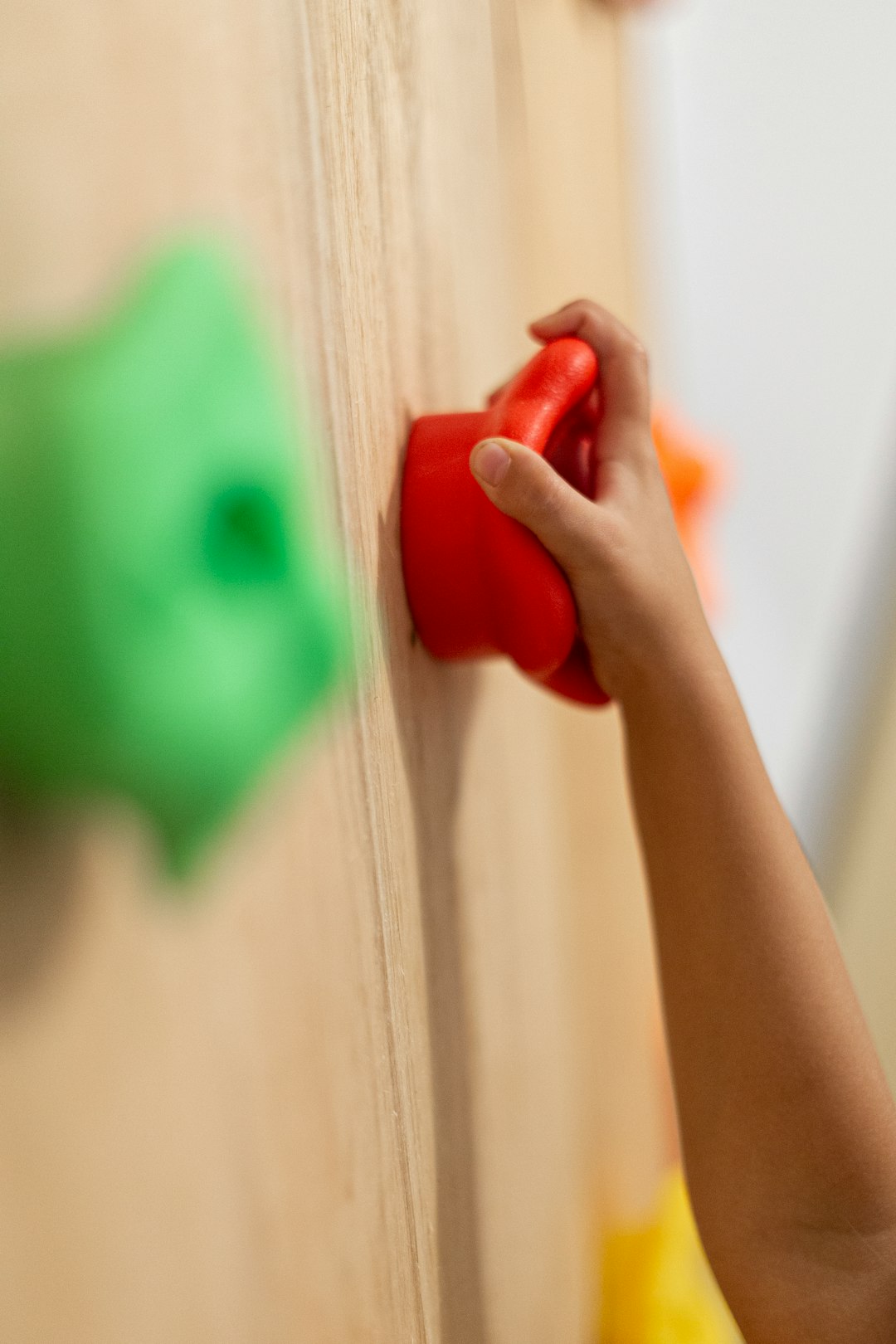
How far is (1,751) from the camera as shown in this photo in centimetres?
14

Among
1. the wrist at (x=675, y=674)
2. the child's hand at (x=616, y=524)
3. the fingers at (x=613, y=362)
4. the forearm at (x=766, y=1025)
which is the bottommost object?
the forearm at (x=766, y=1025)

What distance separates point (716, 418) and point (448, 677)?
0.60m

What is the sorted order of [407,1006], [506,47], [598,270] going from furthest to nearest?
[598,270]
[506,47]
[407,1006]

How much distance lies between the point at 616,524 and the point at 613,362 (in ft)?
0.19

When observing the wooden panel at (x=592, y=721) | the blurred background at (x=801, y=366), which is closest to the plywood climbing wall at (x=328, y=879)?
the wooden panel at (x=592, y=721)

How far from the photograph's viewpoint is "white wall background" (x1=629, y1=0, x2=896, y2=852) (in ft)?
2.63

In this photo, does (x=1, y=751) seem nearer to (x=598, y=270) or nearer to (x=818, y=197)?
(x=598, y=270)

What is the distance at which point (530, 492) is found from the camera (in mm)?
266

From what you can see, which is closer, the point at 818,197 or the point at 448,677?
the point at 448,677

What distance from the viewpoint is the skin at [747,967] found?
31 centimetres

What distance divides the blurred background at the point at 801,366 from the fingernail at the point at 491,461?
1.73 ft

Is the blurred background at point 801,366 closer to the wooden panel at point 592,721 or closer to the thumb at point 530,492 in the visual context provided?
the wooden panel at point 592,721

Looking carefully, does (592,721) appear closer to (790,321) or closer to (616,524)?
(616,524)

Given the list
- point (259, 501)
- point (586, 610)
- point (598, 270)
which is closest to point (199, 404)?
point (259, 501)
